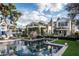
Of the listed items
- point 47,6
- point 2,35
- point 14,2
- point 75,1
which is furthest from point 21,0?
point 75,1

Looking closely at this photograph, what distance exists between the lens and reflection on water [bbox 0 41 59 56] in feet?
5.40

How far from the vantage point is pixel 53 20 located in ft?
5.50

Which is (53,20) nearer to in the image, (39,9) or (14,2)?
(39,9)

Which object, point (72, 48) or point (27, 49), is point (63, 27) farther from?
point (27, 49)

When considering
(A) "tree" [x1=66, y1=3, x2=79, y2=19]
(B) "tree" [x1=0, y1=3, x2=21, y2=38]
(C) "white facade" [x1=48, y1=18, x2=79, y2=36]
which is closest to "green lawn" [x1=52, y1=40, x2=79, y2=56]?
(C) "white facade" [x1=48, y1=18, x2=79, y2=36]

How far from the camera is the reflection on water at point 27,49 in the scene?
165 centimetres

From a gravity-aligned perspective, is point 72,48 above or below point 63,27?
below

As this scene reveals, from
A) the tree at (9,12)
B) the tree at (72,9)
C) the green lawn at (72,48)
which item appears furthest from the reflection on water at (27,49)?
the tree at (72,9)

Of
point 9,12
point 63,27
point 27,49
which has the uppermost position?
point 9,12

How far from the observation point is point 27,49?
5.44 feet

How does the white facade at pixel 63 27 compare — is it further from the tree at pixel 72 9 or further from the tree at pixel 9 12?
the tree at pixel 9 12

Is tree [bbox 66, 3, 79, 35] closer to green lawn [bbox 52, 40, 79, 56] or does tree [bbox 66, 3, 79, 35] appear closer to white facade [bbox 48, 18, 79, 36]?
white facade [bbox 48, 18, 79, 36]

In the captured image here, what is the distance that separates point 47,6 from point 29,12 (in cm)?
15

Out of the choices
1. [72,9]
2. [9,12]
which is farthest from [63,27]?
[9,12]
